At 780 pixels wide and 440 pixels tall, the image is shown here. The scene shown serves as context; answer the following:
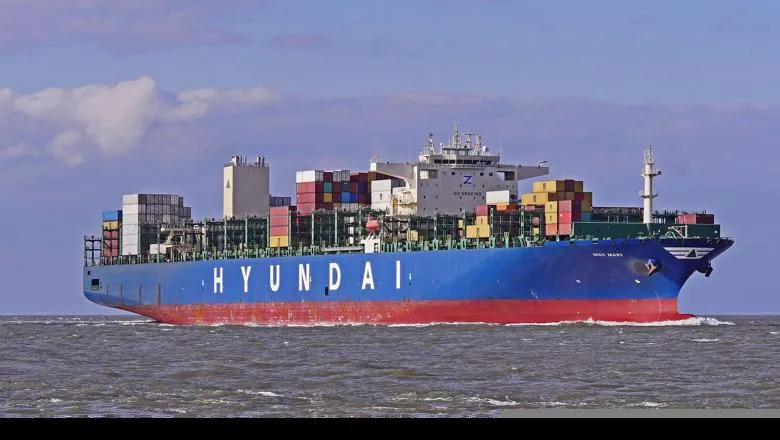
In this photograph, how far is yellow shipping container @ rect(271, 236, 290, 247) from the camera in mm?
70750

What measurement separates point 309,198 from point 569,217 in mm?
17477

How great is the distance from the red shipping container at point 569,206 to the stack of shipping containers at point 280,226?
55.5 feet

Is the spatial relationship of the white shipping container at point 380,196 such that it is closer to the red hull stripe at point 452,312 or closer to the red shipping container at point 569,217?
the red hull stripe at point 452,312

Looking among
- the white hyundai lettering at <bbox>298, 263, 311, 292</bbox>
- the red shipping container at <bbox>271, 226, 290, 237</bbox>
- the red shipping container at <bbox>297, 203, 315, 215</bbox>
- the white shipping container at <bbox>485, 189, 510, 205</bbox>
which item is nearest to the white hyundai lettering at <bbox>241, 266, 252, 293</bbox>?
the red shipping container at <bbox>271, 226, 290, 237</bbox>

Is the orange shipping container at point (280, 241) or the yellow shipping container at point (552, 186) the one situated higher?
the yellow shipping container at point (552, 186)

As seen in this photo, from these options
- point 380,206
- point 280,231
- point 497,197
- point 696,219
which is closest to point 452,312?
point 497,197

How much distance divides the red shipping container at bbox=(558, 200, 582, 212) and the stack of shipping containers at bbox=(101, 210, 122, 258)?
35799 millimetres

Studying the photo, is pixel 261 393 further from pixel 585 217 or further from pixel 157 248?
pixel 157 248

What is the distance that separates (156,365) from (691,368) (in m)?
13.2

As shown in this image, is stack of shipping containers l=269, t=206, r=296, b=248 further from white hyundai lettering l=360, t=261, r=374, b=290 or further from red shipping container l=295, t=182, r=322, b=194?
white hyundai lettering l=360, t=261, r=374, b=290

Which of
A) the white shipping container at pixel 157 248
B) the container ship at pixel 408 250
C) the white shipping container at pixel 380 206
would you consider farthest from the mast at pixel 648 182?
the white shipping container at pixel 157 248

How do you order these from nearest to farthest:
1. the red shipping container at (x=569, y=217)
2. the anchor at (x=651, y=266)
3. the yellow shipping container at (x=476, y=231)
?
the anchor at (x=651, y=266) < the red shipping container at (x=569, y=217) < the yellow shipping container at (x=476, y=231)

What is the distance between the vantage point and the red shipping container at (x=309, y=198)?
233 ft

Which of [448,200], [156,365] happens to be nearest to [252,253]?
[448,200]
